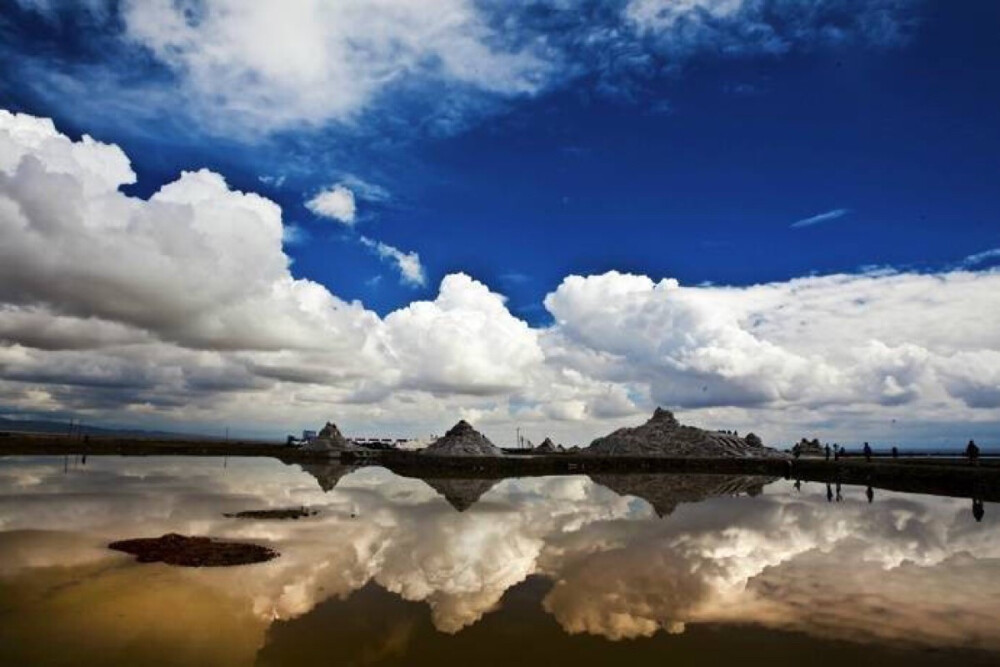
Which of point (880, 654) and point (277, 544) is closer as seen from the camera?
point (880, 654)

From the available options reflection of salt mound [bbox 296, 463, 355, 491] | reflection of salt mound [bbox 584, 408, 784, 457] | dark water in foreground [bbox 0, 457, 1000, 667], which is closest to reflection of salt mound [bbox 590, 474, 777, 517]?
dark water in foreground [bbox 0, 457, 1000, 667]

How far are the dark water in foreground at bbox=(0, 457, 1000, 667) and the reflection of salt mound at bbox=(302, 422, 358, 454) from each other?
55.9 metres

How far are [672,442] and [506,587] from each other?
6915 centimetres

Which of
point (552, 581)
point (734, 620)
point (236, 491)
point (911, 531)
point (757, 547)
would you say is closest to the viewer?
point (734, 620)

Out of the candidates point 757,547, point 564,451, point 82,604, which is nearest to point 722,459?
point 564,451

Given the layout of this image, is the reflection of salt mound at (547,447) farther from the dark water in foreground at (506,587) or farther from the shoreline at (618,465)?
the dark water in foreground at (506,587)

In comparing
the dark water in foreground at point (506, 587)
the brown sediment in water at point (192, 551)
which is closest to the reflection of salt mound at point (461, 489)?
the dark water in foreground at point (506, 587)

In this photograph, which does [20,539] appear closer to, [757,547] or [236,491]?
[236,491]

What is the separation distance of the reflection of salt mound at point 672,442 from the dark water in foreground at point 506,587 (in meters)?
43.3

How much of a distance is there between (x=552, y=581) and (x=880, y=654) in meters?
9.51

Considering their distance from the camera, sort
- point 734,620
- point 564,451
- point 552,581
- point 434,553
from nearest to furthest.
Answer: point 734,620 < point 552,581 < point 434,553 < point 564,451

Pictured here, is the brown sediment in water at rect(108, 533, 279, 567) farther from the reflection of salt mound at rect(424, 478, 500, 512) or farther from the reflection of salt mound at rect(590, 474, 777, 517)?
the reflection of salt mound at rect(590, 474, 777, 517)

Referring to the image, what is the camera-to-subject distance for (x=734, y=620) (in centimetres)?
1677

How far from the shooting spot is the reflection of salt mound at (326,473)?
184 ft
